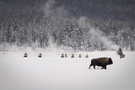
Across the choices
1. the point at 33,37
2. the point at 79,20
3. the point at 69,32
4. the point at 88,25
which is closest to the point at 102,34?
the point at 88,25

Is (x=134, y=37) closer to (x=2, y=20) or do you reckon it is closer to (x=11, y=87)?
(x=2, y=20)

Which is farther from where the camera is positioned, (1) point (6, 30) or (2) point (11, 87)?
(1) point (6, 30)

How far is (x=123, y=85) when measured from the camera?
6238 millimetres

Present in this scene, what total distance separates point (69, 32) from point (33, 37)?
14435 mm

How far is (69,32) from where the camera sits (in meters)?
64.6

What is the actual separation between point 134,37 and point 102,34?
17909mm

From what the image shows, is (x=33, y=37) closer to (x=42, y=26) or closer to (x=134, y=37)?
(x=42, y=26)

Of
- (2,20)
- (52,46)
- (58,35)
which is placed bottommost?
(52,46)

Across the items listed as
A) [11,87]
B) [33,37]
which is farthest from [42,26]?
[11,87]

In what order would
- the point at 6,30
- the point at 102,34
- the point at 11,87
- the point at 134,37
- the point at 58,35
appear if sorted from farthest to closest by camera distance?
the point at 102,34 → the point at 58,35 → the point at 6,30 → the point at 134,37 → the point at 11,87

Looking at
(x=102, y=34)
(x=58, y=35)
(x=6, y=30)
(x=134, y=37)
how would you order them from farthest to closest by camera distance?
1. (x=102, y=34)
2. (x=58, y=35)
3. (x=6, y=30)
4. (x=134, y=37)

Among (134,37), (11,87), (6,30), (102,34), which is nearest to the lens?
(11,87)

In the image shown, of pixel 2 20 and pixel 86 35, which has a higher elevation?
pixel 2 20

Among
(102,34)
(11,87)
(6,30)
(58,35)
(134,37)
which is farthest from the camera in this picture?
(102,34)
